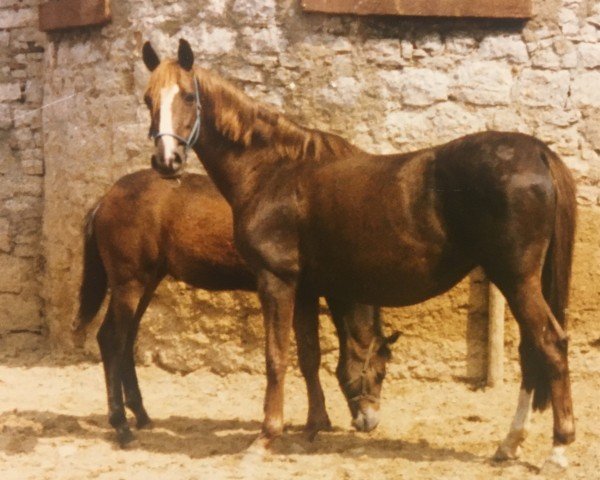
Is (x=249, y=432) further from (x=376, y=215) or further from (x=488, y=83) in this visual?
(x=488, y=83)

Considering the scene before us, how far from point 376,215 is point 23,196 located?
5.30 metres

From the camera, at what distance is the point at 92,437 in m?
6.59

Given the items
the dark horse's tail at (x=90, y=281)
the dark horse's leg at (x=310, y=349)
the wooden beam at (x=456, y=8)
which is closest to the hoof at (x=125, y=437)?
the dark horse's tail at (x=90, y=281)

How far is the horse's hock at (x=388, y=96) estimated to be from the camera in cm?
753

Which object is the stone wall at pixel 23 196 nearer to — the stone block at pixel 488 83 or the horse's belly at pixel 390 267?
the stone block at pixel 488 83

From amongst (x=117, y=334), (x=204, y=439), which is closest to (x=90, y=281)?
(x=117, y=334)

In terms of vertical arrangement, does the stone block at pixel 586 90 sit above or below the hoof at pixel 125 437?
above

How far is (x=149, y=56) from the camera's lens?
6.12 meters

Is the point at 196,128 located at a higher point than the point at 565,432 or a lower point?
higher

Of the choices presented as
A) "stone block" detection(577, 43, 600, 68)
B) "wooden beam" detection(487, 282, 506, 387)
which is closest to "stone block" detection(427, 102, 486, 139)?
"stone block" detection(577, 43, 600, 68)

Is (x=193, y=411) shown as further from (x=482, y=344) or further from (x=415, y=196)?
(x=415, y=196)

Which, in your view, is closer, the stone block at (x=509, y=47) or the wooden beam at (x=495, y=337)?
the wooden beam at (x=495, y=337)

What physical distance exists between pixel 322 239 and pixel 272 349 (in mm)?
743

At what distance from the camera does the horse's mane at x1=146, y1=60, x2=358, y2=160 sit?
19.7 ft
